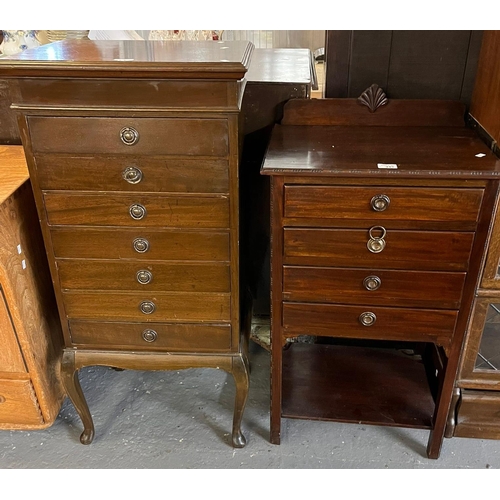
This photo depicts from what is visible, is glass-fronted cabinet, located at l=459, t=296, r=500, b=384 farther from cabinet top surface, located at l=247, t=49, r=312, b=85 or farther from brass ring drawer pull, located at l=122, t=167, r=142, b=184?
brass ring drawer pull, located at l=122, t=167, r=142, b=184

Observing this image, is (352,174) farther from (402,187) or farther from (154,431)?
(154,431)

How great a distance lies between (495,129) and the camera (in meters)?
1.30

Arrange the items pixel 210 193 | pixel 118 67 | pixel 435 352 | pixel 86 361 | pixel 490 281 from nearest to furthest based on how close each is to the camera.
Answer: pixel 118 67 < pixel 210 193 < pixel 490 281 < pixel 86 361 < pixel 435 352

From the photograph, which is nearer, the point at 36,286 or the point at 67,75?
the point at 67,75

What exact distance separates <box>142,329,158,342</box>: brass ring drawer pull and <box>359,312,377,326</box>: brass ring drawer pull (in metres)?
0.60

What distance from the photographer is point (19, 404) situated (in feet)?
5.43

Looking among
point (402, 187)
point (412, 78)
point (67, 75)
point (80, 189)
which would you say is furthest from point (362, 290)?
point (67, 75)

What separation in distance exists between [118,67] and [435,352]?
133cm

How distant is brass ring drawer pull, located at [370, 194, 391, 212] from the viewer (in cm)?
123

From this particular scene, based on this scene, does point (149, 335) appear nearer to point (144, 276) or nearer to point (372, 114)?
point (144, 276)

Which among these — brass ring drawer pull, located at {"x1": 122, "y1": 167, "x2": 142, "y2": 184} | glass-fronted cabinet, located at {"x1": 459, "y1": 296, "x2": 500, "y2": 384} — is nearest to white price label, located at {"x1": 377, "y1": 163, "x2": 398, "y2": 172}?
glass-fronted cabinet, located at {"x1": 459, "y1": 296, "x2": 500, "y2": 384}

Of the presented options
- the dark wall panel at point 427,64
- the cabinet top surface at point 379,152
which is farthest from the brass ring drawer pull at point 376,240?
the dark wall panel at point 427,64

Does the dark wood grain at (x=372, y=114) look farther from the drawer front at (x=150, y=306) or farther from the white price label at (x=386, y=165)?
the drawer front at (x=150, y=306)

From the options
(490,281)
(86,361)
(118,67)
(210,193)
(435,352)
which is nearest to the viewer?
(118,67)
